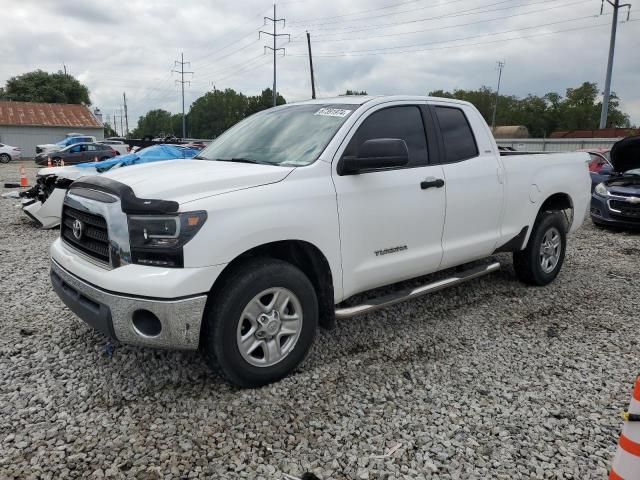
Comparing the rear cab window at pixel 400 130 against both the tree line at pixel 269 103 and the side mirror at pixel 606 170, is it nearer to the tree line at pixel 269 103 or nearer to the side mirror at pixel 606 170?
the side mirror at pixel 606 170

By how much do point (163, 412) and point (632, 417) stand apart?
242 cm

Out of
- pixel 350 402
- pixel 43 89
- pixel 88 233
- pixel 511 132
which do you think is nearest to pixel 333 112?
pixel 88 233

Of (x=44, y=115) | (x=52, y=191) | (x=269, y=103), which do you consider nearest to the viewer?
(x=52, y=191)

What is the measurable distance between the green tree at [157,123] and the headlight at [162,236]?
12593cm

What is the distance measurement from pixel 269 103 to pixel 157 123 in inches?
1910

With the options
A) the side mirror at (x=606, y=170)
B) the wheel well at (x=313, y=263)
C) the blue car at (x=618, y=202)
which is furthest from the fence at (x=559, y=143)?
Answer: the wheel well at (x=313, y=263)

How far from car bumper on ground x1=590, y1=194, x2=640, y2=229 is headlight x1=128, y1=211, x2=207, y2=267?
9.08 meters

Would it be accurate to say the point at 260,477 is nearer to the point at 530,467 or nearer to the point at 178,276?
the point at 178,276

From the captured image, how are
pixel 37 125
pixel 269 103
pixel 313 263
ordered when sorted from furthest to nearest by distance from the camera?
pixel 269 103 → pixel 37 125 → pixel 313 263

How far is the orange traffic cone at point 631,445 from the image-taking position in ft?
6.23

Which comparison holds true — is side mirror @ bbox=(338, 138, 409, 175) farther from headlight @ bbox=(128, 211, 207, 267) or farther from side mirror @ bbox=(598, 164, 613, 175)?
side mirror @ bbox=(598, 164, 613, 175)

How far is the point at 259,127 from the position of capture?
4145 mm

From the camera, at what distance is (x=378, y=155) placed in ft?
10.9

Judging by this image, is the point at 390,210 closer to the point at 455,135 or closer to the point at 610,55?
the point at 455,135
